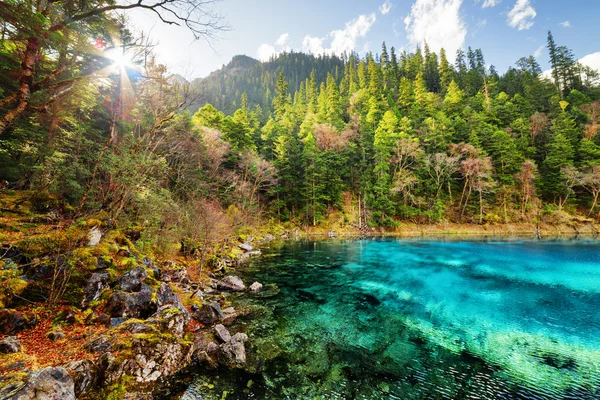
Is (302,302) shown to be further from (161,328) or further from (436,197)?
(436,197)

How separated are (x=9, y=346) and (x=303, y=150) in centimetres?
3597

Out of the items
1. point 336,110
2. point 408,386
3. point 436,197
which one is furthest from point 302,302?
point 336,110

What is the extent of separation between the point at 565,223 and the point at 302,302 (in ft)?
140

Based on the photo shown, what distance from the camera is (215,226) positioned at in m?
12.8

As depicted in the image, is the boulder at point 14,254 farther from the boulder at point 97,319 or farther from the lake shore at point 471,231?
the lake shore at point 471,231

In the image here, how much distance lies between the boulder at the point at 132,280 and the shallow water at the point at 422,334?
3.68 meters

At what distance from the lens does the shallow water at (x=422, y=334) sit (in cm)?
482

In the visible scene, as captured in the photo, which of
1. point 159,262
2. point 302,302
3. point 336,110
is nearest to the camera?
point 302,302

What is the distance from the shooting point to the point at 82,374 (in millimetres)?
4008

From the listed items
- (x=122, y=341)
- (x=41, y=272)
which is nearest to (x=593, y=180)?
(x=122, y=341)

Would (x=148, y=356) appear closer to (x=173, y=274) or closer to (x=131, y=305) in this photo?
(x=131, y=305)

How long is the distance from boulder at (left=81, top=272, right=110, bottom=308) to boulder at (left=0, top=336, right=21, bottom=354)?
183 centimetres

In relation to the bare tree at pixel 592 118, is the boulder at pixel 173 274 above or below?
below

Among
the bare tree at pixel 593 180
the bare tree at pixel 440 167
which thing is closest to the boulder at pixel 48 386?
the bare tree at pixel 440 167
